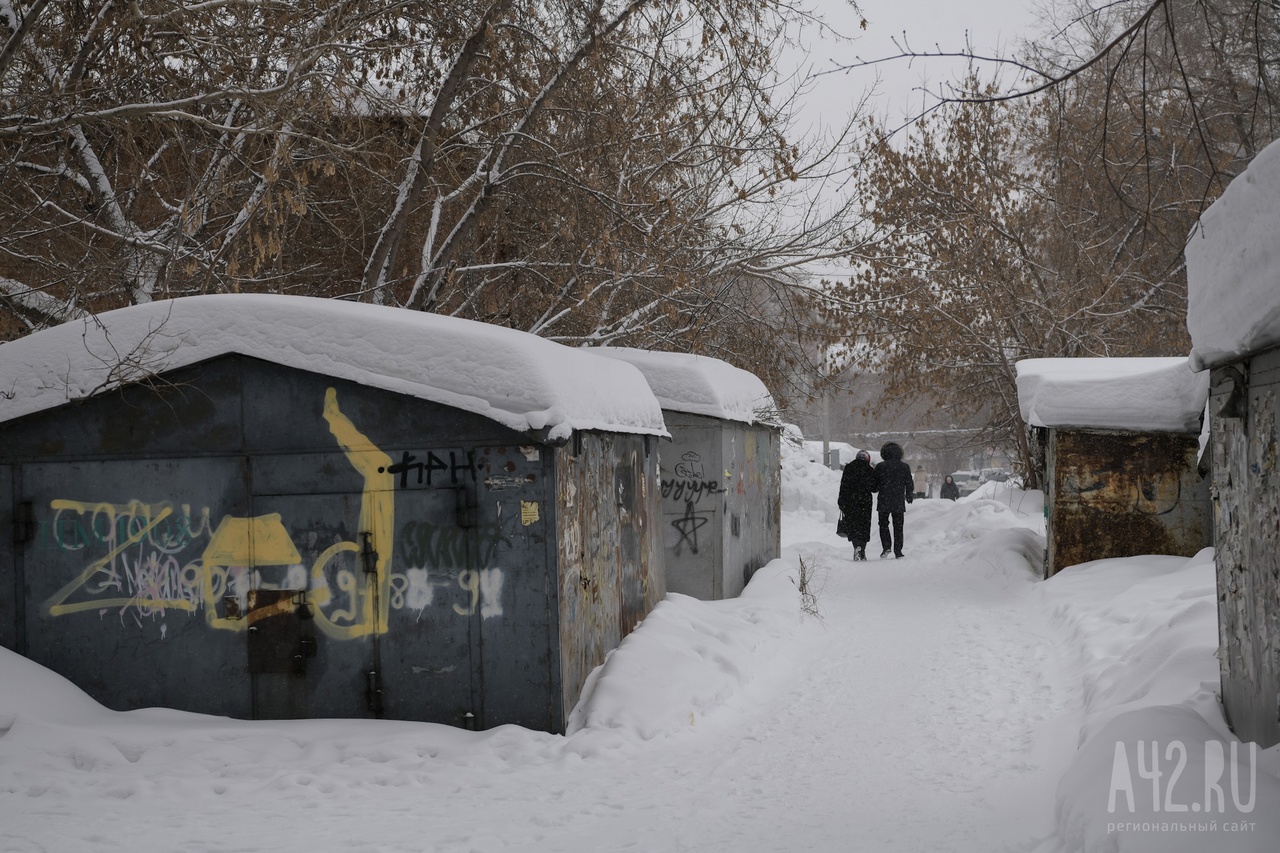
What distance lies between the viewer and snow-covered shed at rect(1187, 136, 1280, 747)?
4.06 meters

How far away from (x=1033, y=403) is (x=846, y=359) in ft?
28.9

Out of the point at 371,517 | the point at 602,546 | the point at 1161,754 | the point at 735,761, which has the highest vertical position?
the point at 371,517

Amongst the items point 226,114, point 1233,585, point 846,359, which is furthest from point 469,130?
point 846,359

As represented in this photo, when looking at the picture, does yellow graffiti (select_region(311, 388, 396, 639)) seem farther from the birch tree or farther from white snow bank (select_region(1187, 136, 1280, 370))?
white snow bank (select_region(1187, 136, 1280, 370))

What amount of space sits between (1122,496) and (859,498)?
198 inches

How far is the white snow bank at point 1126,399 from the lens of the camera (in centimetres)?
1053

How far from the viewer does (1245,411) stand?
4.73 metres

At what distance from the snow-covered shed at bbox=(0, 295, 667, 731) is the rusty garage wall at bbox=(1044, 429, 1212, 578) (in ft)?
20.6

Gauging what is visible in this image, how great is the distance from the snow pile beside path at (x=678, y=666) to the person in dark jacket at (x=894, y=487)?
570 cm

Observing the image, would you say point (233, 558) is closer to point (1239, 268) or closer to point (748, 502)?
point (1239, 268)

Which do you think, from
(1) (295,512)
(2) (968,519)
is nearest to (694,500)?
(1) (295,512)

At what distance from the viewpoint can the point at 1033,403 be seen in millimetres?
11281

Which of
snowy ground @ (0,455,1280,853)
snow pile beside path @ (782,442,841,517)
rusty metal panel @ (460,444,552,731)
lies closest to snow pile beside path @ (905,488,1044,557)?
snow pile beside path @ (782,442,841,517)

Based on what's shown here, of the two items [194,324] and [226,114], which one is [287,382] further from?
[226,114]
